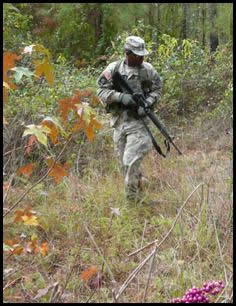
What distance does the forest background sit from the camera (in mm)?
2824

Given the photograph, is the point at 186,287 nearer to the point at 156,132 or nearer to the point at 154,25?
the point at 156,132

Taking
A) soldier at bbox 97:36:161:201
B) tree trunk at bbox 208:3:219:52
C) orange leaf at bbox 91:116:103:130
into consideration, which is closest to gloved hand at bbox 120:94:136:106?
soldier at bbox 97:36:161:201

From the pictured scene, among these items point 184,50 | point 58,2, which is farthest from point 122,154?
point 58,2

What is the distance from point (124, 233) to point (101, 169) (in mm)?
1968

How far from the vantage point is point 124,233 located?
4.88 metres

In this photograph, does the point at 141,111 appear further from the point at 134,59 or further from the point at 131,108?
the point at 134,59

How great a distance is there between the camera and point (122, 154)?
5.96 meters

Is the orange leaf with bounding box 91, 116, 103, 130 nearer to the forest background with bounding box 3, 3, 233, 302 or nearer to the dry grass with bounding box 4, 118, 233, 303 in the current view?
the forest background with bounding box 3, 3, 233, 302

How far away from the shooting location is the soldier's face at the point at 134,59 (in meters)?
5.64

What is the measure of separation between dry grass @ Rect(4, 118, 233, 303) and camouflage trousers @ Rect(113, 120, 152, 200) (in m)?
0.17

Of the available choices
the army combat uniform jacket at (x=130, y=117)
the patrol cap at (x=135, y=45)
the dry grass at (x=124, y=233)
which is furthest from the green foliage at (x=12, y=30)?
the patrol cap at (x=135, y=45)

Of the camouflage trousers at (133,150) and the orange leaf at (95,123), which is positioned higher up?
the orange leaf at (95,123)

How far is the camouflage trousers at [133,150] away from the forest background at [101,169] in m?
0.19

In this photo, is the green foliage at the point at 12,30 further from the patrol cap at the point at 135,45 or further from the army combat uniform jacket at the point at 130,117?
the patrol cap at the point at 135,45
